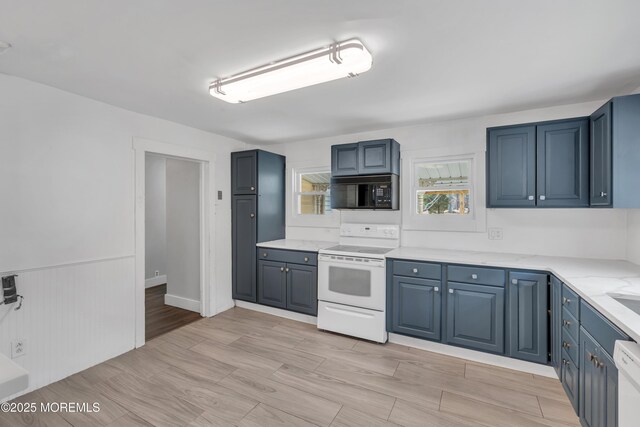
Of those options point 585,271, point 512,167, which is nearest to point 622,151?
point 512,167

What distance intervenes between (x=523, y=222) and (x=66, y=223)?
418cm

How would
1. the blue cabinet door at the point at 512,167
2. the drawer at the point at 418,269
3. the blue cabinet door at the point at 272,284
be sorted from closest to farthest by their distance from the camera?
the blue cabinet door at the point at 512,167, the drawer at the point at 418,269, the blue cabinet door at the point at 272,284

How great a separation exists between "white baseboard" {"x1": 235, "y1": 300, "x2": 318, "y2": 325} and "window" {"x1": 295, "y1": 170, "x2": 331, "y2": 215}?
138 centimetres

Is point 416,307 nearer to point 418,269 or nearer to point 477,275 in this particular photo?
point 418,269

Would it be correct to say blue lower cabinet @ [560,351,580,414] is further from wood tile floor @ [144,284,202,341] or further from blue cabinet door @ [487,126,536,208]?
wood tile floor @ [144,284,202,341]

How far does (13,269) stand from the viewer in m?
2.14

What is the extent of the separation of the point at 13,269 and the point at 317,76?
8.58ft

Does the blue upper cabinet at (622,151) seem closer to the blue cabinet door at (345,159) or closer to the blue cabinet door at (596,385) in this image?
the blue cabinet door at (596,385)

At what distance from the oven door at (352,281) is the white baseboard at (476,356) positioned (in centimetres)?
44

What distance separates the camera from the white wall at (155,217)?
516 cm

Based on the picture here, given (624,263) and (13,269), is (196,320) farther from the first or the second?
(624,263)

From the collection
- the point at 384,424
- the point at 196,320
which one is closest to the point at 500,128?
the point at 384,424

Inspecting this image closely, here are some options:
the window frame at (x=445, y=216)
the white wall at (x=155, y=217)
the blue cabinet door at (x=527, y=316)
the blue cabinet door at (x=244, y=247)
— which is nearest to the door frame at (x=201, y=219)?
the blue cabinet door at (x=244, y=247)

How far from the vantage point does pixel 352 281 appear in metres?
3.11
